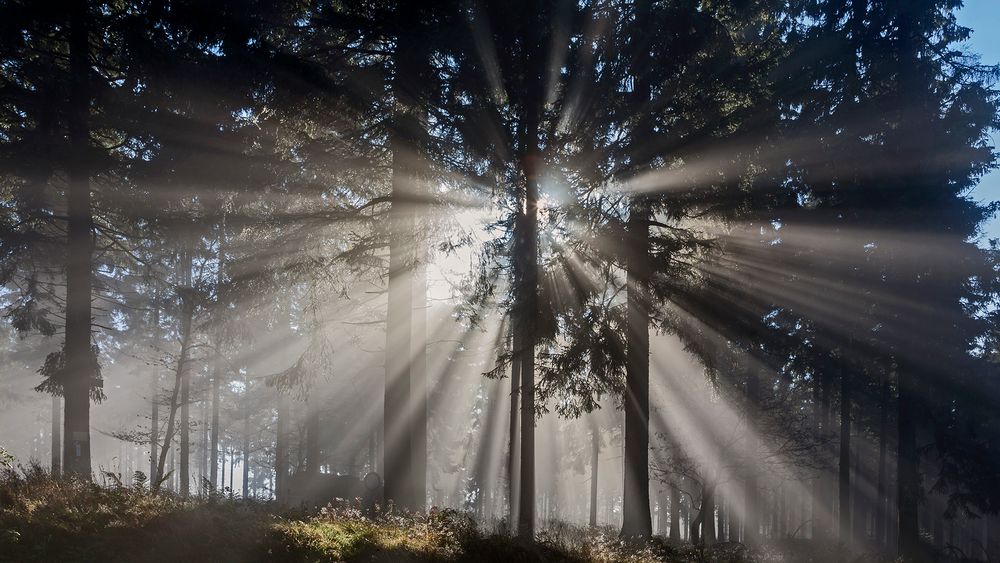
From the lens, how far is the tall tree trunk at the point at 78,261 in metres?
15.3

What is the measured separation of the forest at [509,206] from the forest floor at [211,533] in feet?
0.19

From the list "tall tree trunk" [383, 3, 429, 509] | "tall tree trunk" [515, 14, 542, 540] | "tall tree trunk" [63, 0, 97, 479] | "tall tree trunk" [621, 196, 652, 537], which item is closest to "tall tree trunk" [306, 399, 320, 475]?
"tall tree trunk" [63, 0, 97, 479]

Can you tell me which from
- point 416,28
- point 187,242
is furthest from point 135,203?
point 416,28

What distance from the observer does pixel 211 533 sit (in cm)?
877

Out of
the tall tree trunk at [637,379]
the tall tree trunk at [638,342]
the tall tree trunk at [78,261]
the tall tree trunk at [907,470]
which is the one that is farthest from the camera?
the tall tree trunk at [907,470]

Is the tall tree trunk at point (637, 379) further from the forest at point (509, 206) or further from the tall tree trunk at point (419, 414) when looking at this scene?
the tall tree trunk at point (419, 414)

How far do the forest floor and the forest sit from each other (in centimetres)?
6

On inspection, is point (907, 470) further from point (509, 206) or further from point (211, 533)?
point (211, 533)

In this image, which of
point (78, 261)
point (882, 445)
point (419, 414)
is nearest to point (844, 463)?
point (882, 445)

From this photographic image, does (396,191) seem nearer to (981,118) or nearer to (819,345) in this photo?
(819,345)

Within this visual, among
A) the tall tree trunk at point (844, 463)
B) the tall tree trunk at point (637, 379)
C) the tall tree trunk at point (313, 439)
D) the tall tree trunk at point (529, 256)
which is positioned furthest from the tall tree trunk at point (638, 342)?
the tall tree trunk at point (313, 439)

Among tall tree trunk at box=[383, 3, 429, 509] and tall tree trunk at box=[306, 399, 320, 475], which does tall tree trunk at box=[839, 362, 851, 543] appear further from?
tall tree trunk at box=[306, 399, 320, 475]

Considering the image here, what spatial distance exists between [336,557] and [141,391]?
46565mm

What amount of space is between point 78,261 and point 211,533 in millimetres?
10216
